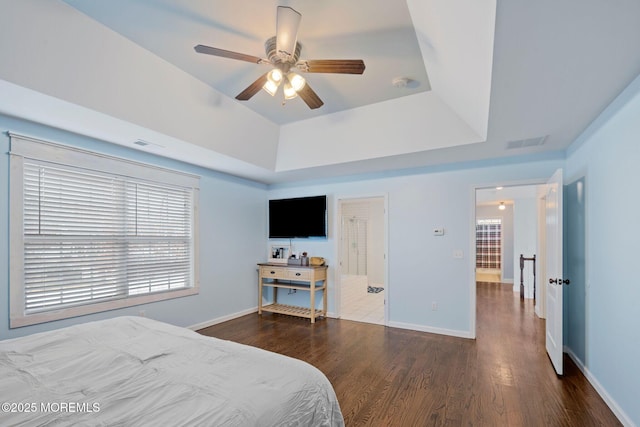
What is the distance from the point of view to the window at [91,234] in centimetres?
275

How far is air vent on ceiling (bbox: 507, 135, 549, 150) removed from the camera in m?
3.13

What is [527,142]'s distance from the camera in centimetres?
324

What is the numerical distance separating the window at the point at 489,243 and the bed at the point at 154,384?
9699mm

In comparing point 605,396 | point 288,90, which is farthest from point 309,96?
point 605,396

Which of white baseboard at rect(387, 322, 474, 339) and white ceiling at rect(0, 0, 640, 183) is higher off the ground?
white ceiling at rect(0, 0, 640, 183)

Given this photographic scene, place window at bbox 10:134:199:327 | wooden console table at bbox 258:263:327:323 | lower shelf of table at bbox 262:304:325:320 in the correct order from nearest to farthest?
window at bbox 10:134:199:327 → wooden console table at bbox 258:263:327:323 → lower shelf of table at bbox 262:304:325:320

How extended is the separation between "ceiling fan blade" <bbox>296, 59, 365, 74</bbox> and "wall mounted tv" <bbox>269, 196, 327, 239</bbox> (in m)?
2.93

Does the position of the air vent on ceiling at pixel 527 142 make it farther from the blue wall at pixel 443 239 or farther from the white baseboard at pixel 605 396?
the white baseboard at pixel 605 396

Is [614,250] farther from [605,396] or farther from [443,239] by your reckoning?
[443,239]

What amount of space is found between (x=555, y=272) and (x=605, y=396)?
107cm

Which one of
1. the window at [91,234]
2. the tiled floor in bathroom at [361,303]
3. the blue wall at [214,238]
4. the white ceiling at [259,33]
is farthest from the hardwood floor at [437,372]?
the white ceiling at [259,33]

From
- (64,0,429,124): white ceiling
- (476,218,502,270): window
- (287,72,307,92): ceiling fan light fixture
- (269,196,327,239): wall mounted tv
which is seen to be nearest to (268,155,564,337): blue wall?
(269,196,327,239): wall mounted tv

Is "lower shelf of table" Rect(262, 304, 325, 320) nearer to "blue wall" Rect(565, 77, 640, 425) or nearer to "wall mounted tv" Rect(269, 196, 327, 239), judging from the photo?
"wall mounted tv" Rect(269, 196, 327, 239)

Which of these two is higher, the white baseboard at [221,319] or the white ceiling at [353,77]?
the white ceiling at [353,77]
